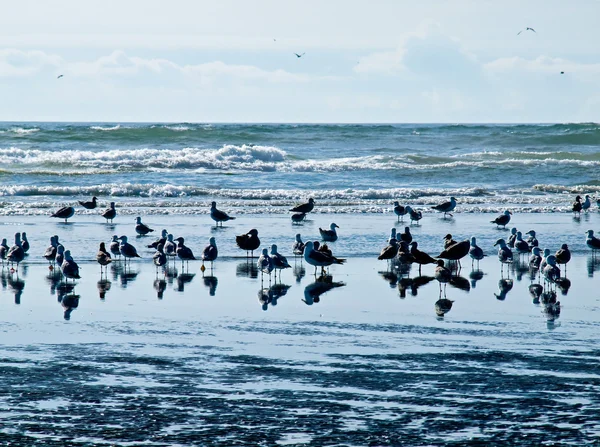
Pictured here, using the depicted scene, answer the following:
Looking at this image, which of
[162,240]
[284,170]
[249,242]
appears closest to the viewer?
[249,242]

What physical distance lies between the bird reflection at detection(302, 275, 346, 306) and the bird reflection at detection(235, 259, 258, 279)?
52.1 inches

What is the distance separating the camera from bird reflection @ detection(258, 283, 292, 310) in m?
14.2

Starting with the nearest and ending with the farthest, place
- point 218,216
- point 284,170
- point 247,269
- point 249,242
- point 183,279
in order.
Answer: point 183,279 < point 247,269 < point 249,242 < point 218,216 < point 284,170

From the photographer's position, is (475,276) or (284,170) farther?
(284,170)

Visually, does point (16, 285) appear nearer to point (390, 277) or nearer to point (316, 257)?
point (316, 257)

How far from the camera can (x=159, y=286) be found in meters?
16.0

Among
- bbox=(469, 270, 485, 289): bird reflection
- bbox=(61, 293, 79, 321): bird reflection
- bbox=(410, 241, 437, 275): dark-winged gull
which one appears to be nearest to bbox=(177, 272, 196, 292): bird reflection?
bbox=(61, 293, 79, 321): bird reflection

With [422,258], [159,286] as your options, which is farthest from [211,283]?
[422,258]

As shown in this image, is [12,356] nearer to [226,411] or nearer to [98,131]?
[226,411]

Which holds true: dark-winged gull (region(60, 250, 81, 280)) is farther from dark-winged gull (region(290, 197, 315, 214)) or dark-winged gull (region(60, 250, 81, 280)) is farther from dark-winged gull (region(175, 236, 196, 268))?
dark-winged gull (region(290, 197, 315, 214))

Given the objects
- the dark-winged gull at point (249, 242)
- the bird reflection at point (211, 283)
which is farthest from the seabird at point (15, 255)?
the dark-winged gull at point (249, 242)

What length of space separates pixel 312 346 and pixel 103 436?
379cm

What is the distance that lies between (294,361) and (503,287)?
653cm

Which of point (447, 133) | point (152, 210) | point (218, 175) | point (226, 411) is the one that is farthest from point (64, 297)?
point (447, 133)
